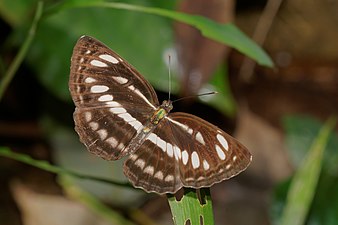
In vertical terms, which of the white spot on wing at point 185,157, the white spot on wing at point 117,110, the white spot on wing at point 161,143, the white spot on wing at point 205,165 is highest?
the white spot on wing at point 117,110

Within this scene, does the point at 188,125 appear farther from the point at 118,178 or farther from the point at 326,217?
the point at 118,178

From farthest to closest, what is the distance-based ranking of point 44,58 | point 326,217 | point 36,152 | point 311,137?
point 36,152 < point 311,137 < point 44,58 < point 326,217

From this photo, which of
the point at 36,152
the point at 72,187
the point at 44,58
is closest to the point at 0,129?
the point at 36,152

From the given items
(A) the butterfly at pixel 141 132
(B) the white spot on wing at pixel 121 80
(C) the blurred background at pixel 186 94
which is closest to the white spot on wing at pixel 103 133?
(A) the butterfly at pixel 141 132

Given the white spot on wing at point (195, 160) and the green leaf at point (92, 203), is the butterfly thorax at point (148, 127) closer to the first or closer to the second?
the white spot on wing at point (195, 160)

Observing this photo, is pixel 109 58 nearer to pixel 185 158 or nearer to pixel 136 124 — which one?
pixel 136 124

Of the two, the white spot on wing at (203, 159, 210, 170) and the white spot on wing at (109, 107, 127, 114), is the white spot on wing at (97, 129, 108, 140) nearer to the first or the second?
the white spot on wing at (109, 107, 127, 114)
